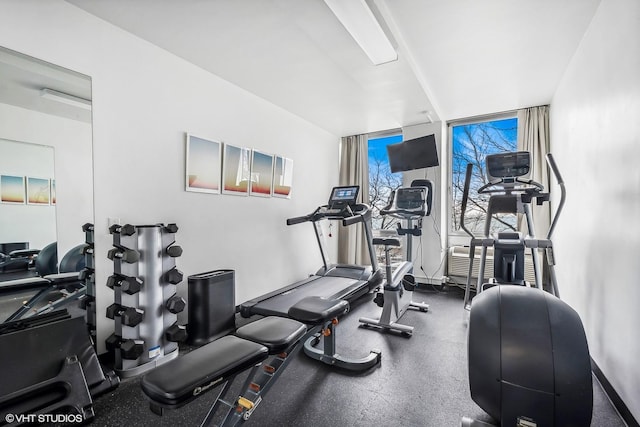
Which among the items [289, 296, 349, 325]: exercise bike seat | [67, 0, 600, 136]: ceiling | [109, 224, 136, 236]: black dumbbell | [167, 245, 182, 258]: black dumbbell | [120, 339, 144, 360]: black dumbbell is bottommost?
[120, 339, 144, 360]: black dumbbell

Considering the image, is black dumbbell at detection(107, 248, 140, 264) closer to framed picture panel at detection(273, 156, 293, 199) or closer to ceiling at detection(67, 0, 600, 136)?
ceiling at detection(67, 0, 600, 136)

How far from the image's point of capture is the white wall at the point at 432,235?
4.59m

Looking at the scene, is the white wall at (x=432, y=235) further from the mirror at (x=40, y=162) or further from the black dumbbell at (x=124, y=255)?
the mirror at (x=40, y=162)

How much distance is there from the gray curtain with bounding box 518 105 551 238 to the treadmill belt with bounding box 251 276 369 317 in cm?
251

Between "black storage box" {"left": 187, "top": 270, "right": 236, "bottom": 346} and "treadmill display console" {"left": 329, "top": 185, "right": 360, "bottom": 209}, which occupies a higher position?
"treadmill display console" {"left": 329, "top": 185, "right": 360, "bottom": 209}

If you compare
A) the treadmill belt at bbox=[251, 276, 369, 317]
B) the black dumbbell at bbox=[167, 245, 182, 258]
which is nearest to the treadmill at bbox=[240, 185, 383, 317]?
the treadmill belt at bbox=[251, 276, 369, 317]

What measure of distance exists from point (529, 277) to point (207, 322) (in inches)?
161

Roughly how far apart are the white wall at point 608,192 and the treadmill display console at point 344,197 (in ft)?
Result: 7.06

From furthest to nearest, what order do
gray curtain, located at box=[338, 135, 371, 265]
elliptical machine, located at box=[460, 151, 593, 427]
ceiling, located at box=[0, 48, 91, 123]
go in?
gray curtain, located at box=[338, 135, 371, 265] < ceiling, located at box=[0, 48, 91, 123] < elliptical machine, located at box=[460, 151, 593, 427]

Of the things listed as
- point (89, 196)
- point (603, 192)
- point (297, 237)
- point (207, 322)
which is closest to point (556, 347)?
point (603, 192)

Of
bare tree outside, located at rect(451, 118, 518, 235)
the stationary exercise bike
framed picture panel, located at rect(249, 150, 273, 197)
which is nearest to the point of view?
the stationary exercise bike

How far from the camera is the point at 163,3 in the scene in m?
2.10

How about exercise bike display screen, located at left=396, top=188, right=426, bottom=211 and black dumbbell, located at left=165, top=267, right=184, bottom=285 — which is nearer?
black dumbbell, located at left=165, top=267, right=184, bottom=285

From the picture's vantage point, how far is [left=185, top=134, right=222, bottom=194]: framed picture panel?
2.87 meters
